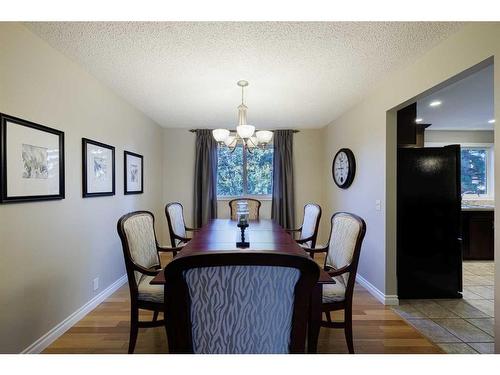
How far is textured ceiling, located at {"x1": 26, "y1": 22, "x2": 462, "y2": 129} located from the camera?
1933 mm

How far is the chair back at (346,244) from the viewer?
6.28 ft

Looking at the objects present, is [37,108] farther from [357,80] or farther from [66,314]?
[357,80]

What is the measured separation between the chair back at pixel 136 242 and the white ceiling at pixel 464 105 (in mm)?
3415

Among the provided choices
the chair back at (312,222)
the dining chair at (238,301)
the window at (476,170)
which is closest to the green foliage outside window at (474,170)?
the window at (476,170)

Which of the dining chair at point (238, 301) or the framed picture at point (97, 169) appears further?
the framed picture at point (97, 169)

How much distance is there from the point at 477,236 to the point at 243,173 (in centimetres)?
435

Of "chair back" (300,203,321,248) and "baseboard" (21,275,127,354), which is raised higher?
"chair back" (300,203,321,248)

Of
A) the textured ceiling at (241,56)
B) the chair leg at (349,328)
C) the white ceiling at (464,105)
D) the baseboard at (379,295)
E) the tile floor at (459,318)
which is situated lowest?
the tile floor at (459,318)

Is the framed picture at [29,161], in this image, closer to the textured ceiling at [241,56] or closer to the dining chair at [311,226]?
the textured ceiling at [241,56]

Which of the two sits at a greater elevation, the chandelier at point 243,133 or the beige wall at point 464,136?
the beige wall at point 464,136

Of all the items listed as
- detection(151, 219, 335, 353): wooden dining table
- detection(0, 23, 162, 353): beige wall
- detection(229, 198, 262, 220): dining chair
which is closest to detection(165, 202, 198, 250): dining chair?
detection(151, 219, 335, 353): wooden dining table

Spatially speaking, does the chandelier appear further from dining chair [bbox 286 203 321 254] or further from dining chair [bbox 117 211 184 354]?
dining chair [bbox 117 211 184 354]

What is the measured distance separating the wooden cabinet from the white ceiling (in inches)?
66.0
